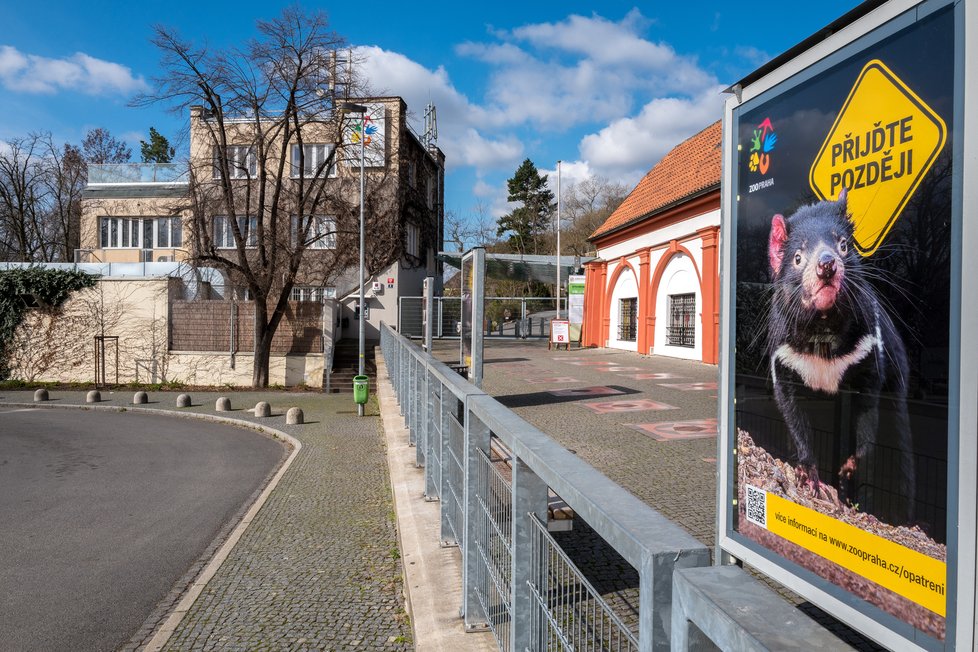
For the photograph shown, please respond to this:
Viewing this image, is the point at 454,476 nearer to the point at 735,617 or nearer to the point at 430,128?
the point at 735,617

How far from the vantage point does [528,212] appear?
68.4m

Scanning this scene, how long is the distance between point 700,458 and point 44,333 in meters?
28.0

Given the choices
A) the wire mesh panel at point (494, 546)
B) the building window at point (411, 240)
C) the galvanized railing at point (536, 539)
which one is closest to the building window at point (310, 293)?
the building window at point (411, 240)

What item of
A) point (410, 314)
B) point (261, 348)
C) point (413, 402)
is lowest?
point (261, 348)

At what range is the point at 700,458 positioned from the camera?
7719mm

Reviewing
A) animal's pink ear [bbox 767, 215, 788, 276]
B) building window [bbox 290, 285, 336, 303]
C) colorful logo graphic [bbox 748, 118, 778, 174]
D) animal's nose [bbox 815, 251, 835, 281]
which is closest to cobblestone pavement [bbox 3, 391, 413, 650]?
animal's pink ear [bbox 767, 215, 788, 276]

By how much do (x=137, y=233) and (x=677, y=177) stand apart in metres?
31.8

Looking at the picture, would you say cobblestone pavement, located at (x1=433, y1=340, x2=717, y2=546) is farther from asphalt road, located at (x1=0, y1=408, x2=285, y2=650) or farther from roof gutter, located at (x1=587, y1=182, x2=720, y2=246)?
roof gutter, located at (x1=587, y1=182, x2=720, y2=246)

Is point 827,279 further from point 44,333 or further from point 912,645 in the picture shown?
point 44,333

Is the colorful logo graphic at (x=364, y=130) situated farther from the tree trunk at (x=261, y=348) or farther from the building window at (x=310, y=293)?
the building window at (x=310, y=293)

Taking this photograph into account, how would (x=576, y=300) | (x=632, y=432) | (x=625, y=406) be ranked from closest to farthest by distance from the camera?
(x=632, y=432) → (x=625, y=406) → (x=576, y=300)

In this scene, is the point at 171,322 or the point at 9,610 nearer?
the point at 9,610

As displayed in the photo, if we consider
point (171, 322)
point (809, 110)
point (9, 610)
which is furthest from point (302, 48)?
point (809, 110)

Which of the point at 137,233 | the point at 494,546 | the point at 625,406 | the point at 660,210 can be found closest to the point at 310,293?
the point at 137,233
